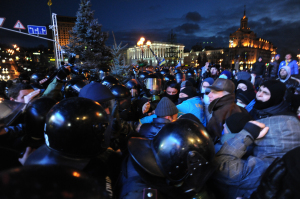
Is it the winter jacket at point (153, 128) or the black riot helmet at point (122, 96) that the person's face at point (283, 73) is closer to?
the black riot helmet at point (122, 96)

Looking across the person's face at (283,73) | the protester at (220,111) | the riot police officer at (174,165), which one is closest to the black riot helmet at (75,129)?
the riot police officer at (174,165)

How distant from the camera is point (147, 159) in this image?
1.59m

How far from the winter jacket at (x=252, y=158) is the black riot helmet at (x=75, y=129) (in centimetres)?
142

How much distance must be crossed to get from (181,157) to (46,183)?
1.13 metres

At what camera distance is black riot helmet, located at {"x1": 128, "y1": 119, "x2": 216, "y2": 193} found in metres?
1.49

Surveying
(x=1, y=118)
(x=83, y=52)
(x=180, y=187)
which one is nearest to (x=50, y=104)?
(x=1, y=118)

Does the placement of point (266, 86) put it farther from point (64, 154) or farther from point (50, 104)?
point (50, 104)

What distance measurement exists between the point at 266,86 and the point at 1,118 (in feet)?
→ 14.0

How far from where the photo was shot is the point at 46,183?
0.67 m

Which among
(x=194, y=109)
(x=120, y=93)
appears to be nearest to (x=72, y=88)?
(x=120, y=93)

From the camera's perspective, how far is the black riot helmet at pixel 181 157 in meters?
1.49

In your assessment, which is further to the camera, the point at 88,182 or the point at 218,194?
the point at 218,194

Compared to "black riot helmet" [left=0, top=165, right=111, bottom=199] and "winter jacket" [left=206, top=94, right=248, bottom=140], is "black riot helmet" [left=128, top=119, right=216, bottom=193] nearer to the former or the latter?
"black riot helmet" [left=0, top=165, right=111, bottom=199]

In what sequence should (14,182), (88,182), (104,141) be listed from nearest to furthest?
1. (14,182)
2. (88,182)
3. (104,141)
